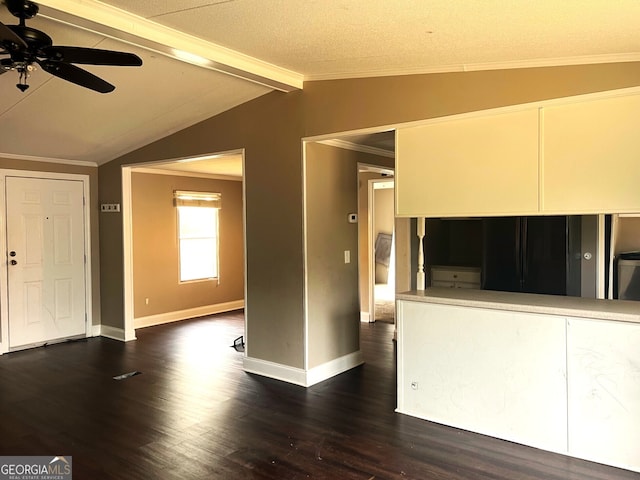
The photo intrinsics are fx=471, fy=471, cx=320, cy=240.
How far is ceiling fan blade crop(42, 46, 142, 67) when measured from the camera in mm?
2459

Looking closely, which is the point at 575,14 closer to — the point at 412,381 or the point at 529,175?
the point at 529,175

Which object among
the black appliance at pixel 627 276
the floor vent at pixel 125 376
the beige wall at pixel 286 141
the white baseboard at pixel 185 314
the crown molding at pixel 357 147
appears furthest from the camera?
the white baseboard at pixel 185 314

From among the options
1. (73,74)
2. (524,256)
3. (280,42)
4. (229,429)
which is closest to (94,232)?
(73,74)

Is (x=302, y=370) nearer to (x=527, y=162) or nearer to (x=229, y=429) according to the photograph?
(x=229, y=429)

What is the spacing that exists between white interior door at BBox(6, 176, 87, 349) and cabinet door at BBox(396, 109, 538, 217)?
4456 millimetres

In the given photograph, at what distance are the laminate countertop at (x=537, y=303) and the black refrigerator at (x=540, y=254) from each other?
4.10 feet

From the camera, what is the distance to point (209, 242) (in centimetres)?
768

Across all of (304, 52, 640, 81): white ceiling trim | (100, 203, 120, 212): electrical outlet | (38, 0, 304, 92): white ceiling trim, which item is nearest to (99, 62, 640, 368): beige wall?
(304, 52, 640, 81): white ceiling trim

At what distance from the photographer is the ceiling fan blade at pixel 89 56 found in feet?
8.07

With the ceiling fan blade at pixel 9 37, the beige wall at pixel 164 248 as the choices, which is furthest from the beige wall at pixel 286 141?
the ceiling fan blade at pixel 9 37

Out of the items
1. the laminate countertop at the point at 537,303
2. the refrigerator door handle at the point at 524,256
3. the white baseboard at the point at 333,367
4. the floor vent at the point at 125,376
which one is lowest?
the floor vent at the point at 125,376

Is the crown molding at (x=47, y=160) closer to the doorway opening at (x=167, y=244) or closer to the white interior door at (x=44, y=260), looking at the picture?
the white interior door at (x=44, y=260)

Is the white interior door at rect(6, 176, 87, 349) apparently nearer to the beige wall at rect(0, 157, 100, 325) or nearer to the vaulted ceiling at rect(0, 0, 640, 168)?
the beige wall at rect(0, 157, 100, 325)

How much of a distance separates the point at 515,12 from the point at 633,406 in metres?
2.26
